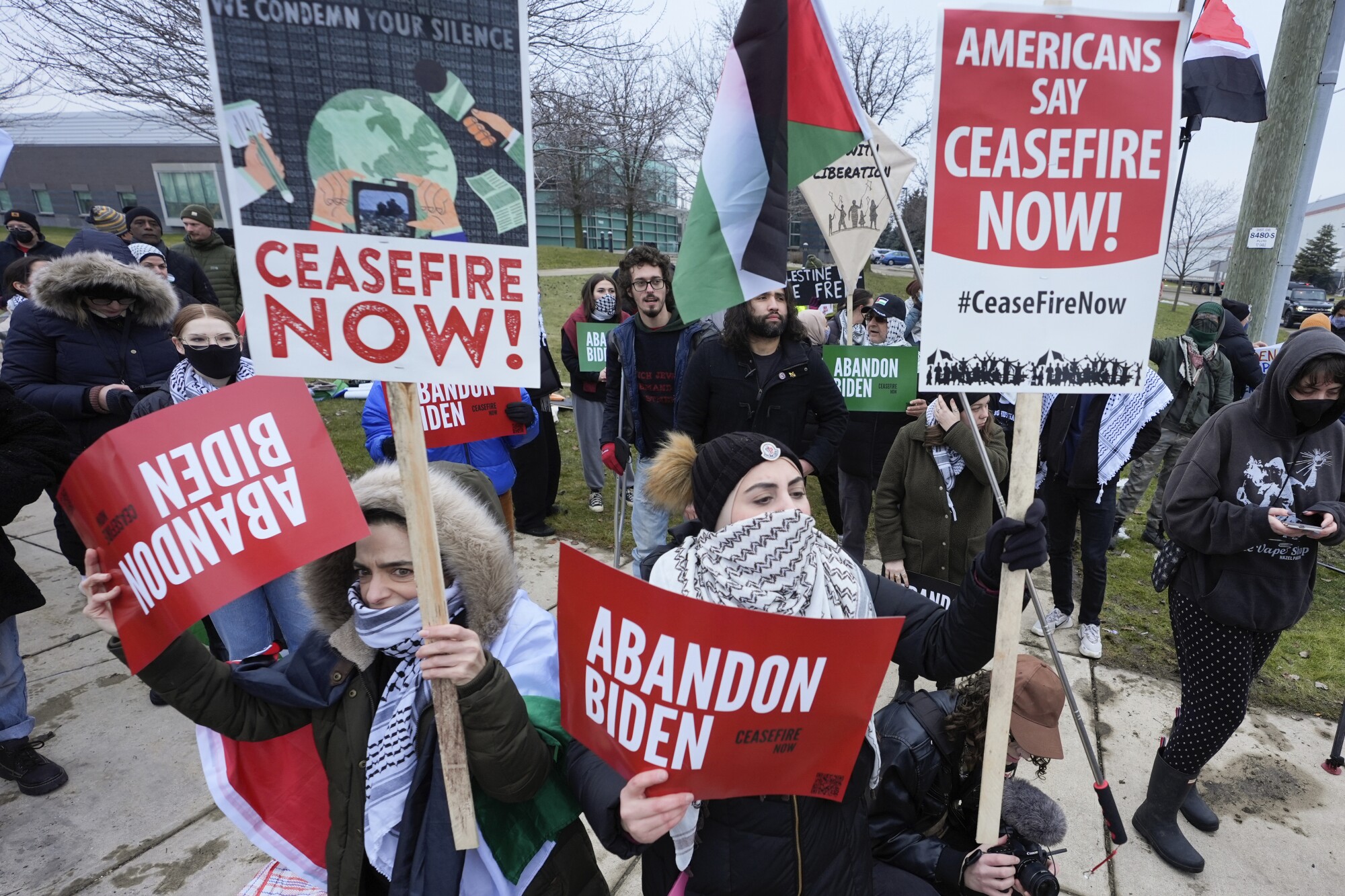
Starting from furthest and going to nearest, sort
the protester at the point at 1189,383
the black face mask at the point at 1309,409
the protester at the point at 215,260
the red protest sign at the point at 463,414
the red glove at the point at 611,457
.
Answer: the protester at the point at 215,260, the protester at the point at 1189,383, the red glove at the point at 611,457, the red protest sign at the point at 463,414, the black face mask at the point at 1309,409

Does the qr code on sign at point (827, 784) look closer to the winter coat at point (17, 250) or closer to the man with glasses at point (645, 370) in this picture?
the man with glasses at point (645, 370)

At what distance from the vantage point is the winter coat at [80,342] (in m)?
3.47

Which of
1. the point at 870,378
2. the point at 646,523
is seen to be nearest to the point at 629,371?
the point at 646,523

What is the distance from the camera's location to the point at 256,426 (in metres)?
1.59

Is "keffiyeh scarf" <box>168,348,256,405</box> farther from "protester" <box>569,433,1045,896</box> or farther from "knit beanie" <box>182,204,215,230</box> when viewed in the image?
"knit beanie" <box>182,204,215,230</box>

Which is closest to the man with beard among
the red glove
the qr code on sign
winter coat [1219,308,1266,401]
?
the red glove

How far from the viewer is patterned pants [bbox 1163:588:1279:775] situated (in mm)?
2619

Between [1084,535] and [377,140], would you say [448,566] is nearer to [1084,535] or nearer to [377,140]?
[377,140]

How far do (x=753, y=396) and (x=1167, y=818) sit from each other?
253 cm

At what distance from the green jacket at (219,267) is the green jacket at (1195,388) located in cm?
908

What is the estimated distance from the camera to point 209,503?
155 centimetres

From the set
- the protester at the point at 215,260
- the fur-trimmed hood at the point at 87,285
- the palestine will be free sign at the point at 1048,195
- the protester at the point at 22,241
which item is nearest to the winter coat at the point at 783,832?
the palestine will be free sign at the point at 1048,195

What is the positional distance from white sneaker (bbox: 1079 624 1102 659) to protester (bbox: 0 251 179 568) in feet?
17.3

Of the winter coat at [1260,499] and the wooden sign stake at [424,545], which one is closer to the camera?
the wooden sign stake at [424,545]
